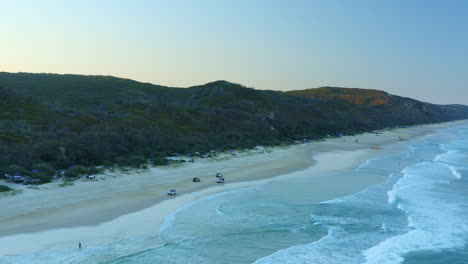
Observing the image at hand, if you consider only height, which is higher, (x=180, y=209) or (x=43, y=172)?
(x=43, y=172)

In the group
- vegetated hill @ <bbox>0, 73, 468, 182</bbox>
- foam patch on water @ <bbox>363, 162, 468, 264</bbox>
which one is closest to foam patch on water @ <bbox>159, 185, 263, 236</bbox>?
foam patch on water @ <bbox>363, 162, 468, 264</bbox>

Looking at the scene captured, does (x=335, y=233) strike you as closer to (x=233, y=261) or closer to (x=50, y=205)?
(x=233, y=261)

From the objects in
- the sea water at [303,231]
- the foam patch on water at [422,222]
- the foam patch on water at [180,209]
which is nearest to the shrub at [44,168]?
the foam patch on water at [180,209]

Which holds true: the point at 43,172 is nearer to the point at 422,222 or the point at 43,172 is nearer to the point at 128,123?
the point at 128,123

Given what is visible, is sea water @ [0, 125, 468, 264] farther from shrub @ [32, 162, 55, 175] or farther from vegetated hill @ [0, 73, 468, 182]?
vegetated hill @ [0, 73, 468, 182]

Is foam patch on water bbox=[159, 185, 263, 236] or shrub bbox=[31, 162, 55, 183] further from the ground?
shrub bbox=[31, 162, 55, 183]

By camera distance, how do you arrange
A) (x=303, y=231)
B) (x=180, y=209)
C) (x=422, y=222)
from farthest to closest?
(x=180, y=209), (x=422, y=222), (x=303, y=231)

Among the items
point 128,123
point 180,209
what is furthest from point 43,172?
point 128,123

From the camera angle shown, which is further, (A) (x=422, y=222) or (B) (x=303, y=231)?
(A) (x=422, y=222)
